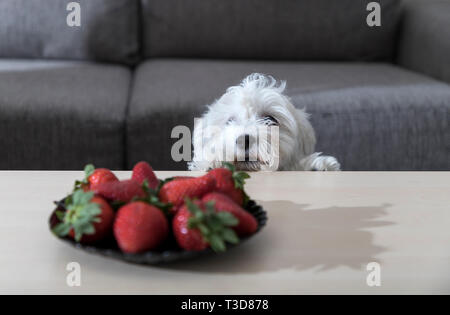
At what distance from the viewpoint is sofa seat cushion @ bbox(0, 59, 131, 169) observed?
1.82 m

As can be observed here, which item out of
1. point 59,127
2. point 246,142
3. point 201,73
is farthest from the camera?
point 201,73

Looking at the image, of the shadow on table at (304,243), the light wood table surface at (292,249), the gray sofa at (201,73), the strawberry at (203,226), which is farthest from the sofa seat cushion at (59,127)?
the strawberry at (203,226)

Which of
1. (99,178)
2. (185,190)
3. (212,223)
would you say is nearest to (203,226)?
(212,223)

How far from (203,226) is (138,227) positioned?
0.09 metres

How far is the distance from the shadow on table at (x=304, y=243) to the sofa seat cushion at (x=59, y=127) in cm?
87

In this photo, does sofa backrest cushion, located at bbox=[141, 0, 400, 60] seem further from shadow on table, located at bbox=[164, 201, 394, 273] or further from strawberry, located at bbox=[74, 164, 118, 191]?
strawberry, located at bbox=[74, 164, 118, 191]

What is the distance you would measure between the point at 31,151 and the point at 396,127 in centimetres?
113

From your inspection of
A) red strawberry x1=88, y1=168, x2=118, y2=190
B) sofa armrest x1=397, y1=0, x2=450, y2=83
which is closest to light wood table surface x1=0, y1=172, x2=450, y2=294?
red strawberry x1=88, y1=168, x2=118, y2=190

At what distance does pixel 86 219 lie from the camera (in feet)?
2.51

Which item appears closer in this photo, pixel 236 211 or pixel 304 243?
pixel 236 211

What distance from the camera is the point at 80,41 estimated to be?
2.38 metres

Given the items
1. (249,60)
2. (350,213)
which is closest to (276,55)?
(249,60)

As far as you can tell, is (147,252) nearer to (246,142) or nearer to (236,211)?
(236,211)
